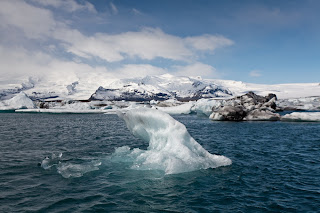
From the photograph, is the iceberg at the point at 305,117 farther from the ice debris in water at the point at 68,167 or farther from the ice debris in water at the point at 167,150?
the ice debris in water at the point at 68,167

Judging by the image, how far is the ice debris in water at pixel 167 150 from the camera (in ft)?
37.3

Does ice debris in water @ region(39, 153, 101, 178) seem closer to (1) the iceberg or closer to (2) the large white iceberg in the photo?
(1) the iceberg

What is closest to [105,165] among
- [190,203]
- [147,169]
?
[147,169]

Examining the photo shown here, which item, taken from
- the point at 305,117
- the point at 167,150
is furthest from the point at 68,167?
the point at 305,117

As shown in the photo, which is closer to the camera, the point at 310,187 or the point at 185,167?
the point at 310,187

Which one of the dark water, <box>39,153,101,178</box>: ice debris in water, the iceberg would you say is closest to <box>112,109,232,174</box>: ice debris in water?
the dark water

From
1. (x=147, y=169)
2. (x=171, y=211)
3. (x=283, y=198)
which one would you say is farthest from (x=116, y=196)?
(x=283, y=198)

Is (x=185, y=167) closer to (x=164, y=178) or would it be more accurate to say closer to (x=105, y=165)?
(x=164, y=178)

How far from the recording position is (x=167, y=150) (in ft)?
41.2

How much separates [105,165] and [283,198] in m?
8.28

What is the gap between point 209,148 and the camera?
17.7m

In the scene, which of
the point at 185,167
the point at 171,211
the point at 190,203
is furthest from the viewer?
the point at 185,167

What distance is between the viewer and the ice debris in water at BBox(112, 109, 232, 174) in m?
11.4

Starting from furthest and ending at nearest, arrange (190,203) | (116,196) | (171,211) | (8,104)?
(8,104) → (116,196) → (190,203) → (171,211)
